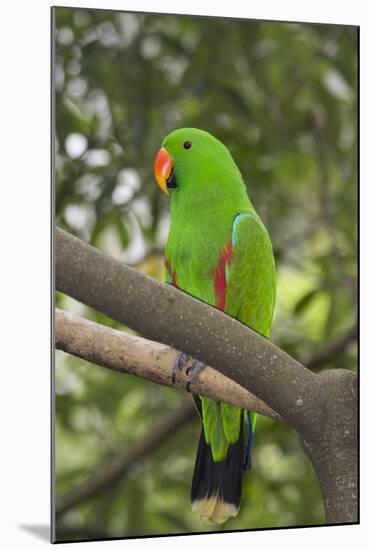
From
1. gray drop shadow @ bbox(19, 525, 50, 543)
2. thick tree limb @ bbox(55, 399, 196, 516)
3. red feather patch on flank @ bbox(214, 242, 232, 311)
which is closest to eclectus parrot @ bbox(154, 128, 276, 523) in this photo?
red feather patch on flank @ bbox(214, 242, 232, 311)

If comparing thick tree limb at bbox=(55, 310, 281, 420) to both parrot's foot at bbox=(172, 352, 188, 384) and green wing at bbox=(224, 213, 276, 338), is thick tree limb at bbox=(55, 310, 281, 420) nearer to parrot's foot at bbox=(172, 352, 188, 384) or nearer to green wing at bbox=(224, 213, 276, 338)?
parrot's foot at bbox=(172, 352, 188, 384)

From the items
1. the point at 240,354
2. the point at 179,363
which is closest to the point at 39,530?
the point at 179,363

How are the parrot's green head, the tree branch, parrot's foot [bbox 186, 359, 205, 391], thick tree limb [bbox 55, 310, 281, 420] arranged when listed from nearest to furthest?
the tree branch
thick tree limb [bbox 55, 310, 281, 420]
parrot's foot [bbox 186, 359, 205, 391]
the parrot's green head

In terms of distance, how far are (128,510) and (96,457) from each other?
205 millimetres

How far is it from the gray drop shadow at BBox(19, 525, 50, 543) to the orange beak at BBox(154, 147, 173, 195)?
112 cm

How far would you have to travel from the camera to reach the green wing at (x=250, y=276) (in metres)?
2.89

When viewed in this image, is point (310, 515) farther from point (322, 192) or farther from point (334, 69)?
point (334, 69)

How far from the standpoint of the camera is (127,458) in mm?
3082

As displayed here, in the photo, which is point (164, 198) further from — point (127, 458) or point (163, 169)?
point (127, 458)

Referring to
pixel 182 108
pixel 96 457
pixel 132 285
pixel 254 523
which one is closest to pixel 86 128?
pixel 182 108

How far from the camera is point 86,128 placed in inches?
115

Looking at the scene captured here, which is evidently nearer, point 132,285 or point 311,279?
point 132,285

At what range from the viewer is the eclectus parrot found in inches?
113

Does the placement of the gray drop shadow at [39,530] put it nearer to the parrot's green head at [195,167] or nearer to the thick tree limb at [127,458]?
the thick tree limb at [127,458]
